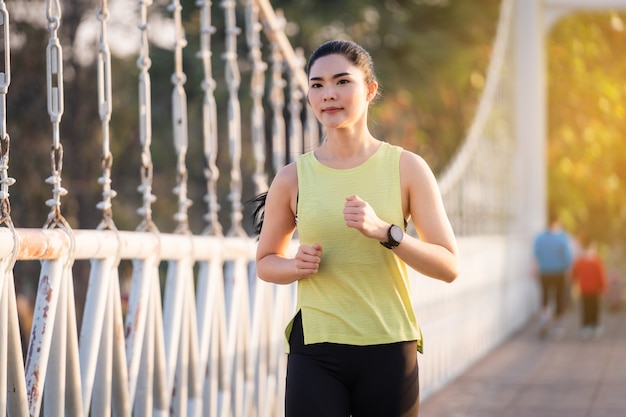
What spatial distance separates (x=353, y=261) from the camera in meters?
3.08

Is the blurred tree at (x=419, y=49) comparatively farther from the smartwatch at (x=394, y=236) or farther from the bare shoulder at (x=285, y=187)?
the smartwatch at (x=394, y=236)

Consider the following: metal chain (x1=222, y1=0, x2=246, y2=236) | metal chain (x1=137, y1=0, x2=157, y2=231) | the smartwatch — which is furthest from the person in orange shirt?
the smartwatch

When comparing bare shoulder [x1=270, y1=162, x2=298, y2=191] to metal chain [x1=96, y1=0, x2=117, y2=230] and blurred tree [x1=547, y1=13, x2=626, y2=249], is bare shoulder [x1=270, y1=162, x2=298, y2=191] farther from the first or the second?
blurred tree [x1=547, y1=13, x2=626, y2=249]

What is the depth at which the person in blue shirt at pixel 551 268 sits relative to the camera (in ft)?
47.6

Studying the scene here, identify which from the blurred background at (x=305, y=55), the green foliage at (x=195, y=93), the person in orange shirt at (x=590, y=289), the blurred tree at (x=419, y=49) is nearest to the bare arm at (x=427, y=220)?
the blurred background at (x=305, y=55)

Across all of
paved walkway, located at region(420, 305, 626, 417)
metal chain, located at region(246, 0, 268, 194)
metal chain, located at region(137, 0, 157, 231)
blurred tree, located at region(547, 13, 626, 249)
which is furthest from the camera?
blurred tree, located at region(547, 13, 626, 249)

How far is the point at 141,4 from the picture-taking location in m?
4.03

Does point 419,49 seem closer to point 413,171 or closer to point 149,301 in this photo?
point 149,301

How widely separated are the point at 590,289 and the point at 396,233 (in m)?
12.4

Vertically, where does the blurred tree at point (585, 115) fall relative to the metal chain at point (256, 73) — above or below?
above

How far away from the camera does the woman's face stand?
10.2 feet

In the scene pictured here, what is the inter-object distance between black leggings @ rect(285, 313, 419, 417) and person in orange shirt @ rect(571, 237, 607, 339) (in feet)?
39.4

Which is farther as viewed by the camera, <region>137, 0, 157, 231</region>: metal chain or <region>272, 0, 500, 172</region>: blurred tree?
<region>272, 0, 500, 172</region>: blurred tree

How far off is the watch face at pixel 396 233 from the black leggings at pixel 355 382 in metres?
0.26
